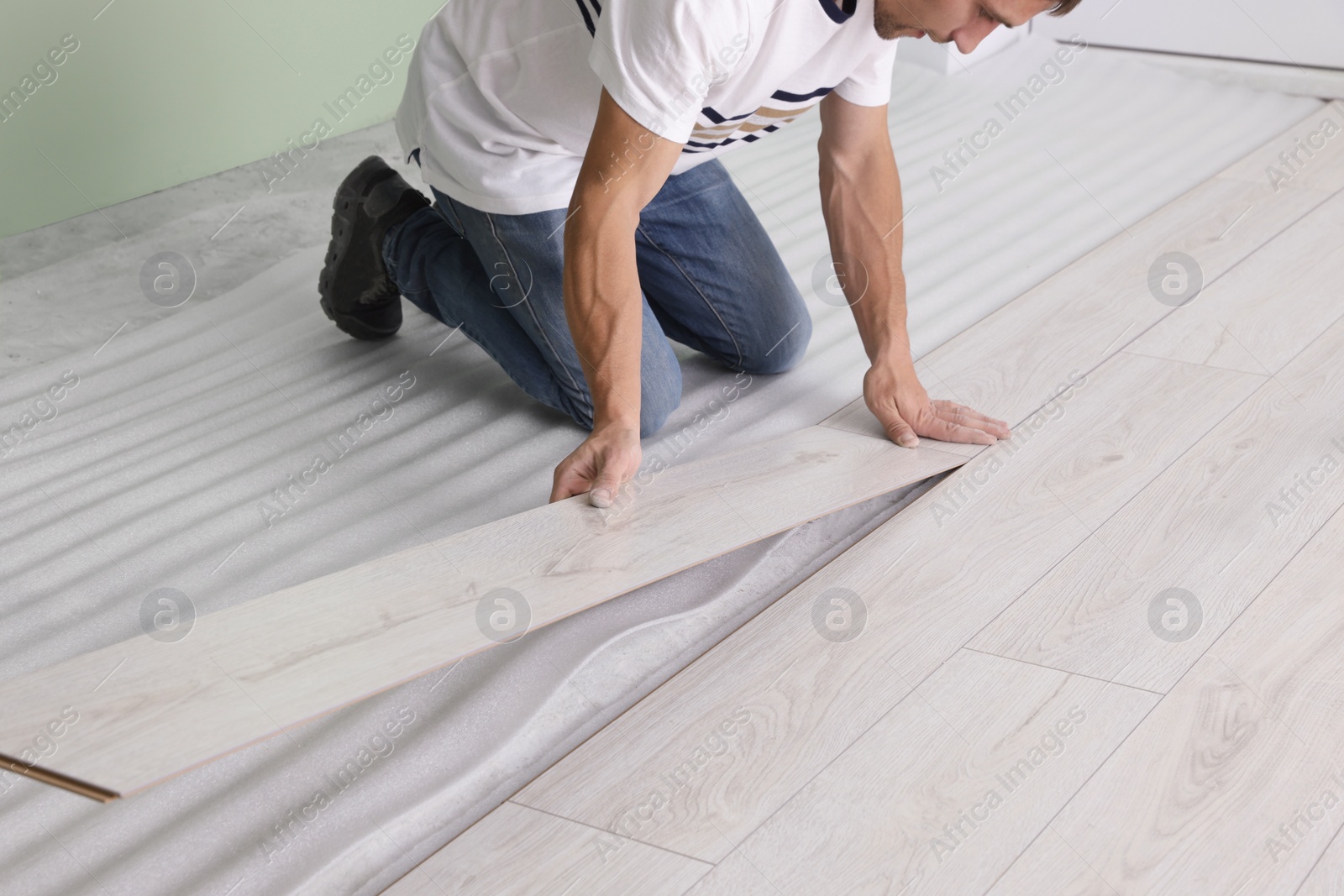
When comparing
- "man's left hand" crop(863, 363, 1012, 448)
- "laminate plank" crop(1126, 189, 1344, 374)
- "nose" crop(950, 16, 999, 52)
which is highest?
"nose" crop(950, 16, 999, 52)

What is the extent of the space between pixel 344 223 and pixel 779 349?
37.5 inches

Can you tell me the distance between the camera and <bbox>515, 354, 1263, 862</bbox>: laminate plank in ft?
4.48

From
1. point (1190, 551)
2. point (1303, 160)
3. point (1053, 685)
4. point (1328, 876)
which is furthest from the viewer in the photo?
point (1303, 160)

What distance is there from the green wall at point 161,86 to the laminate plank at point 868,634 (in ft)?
8.63

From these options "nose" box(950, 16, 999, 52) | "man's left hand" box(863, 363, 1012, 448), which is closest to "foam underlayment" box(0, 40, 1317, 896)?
"man's left hand" box(863, 363, 1012, 448)

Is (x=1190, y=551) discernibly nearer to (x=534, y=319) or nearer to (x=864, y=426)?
(x=864, y=426)

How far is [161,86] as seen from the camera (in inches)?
129

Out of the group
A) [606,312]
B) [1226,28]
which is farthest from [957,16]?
[1226,28]

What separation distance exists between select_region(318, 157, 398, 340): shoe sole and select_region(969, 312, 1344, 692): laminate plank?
1519 millimetres

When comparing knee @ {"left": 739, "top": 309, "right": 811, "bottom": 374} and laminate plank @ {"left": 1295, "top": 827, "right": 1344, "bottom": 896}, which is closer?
laminate plank @ {"left": 1295, "top": 827, "right": 1344, "bottom": 896}

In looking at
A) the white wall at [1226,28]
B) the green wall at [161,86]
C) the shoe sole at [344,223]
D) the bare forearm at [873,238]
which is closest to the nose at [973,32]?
the bare forearm at [873,238]

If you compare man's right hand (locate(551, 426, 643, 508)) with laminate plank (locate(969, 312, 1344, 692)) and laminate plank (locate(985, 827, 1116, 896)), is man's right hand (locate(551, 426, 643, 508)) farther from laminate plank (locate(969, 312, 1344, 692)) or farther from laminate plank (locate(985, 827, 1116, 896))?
laminate plank (locate(985, 827, 1116, 896))

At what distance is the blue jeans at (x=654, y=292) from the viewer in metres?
2.05

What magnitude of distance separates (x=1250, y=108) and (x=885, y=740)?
9.97ft
